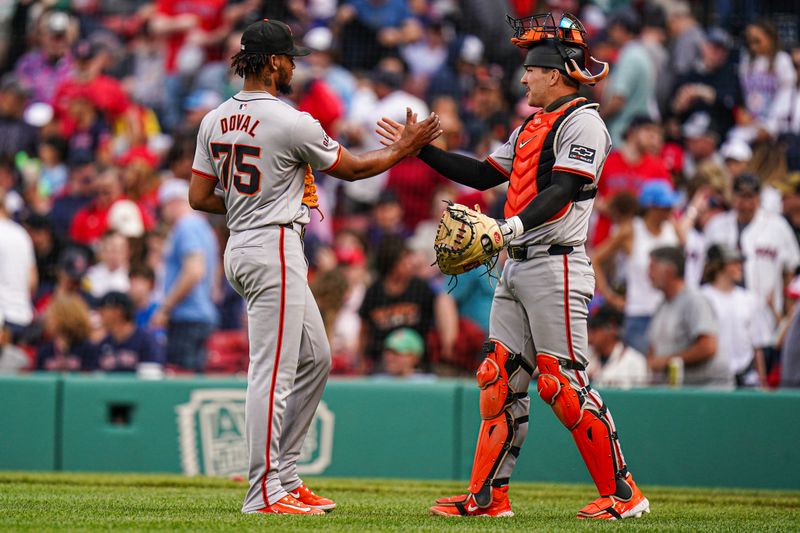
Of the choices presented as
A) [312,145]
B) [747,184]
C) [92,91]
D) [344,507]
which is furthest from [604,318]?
[92,91]

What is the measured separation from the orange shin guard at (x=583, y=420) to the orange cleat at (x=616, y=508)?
5 cm

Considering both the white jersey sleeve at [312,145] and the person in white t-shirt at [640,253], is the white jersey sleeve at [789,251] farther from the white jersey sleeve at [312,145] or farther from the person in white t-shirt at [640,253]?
the white jersey sleeve at [312,145]

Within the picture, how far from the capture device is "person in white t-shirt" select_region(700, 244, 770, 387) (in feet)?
33.4

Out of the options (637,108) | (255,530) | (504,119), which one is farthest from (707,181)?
(255,530)

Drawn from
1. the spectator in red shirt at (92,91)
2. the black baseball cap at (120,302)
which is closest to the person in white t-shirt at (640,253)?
the black baseball cap at (120,302)

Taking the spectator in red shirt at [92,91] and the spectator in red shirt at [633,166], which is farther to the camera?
the spectator in red shirt at [92,91]

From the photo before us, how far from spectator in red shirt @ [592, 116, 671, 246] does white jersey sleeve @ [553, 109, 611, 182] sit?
5896 millimetres

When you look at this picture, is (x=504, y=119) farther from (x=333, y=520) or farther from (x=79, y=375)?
(x=333, y=520)

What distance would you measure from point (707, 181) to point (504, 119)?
2387mm

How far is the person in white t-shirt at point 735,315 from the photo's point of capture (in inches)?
401

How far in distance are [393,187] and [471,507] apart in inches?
289

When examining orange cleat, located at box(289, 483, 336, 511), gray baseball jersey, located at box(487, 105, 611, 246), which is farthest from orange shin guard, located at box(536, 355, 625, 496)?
orange cleat, located at box(289, 483, 336, 511)

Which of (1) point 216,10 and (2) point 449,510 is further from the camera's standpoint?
(1) point 216,10

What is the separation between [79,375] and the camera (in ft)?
32.9
